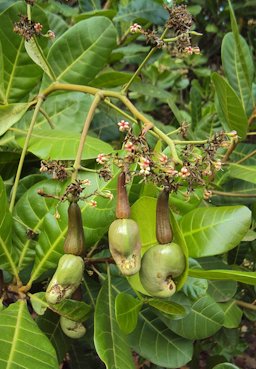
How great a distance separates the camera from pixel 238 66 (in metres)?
1.44

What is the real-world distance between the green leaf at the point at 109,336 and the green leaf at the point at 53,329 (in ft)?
0.54

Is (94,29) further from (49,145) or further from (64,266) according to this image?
(64,266)

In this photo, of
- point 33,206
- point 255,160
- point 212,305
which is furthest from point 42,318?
point 255,160

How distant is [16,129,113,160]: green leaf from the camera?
1073mm

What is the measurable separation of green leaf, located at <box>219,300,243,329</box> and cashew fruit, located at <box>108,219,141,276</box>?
651mm

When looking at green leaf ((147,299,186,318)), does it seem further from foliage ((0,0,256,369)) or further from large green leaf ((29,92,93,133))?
large green leaf ((29,92,93,133))

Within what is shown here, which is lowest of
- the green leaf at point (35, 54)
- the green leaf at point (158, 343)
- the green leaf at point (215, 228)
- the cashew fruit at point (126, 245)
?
the green leaf at point (158, 343)

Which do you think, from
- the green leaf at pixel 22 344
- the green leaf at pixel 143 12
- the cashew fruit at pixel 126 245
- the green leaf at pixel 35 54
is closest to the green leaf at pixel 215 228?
the cashew fruit at pixel 126 245

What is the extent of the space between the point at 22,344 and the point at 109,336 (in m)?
0.19

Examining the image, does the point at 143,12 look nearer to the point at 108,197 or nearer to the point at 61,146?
the point at 61,146

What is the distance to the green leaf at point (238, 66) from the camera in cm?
142

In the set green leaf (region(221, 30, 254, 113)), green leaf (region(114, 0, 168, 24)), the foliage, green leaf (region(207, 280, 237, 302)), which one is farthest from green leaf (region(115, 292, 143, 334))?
green leaf (region(114, 0, 168, 24))

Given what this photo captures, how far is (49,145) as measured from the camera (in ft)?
3.71

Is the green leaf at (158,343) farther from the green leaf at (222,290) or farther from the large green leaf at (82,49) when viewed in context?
the large green leaf at (82,49)
